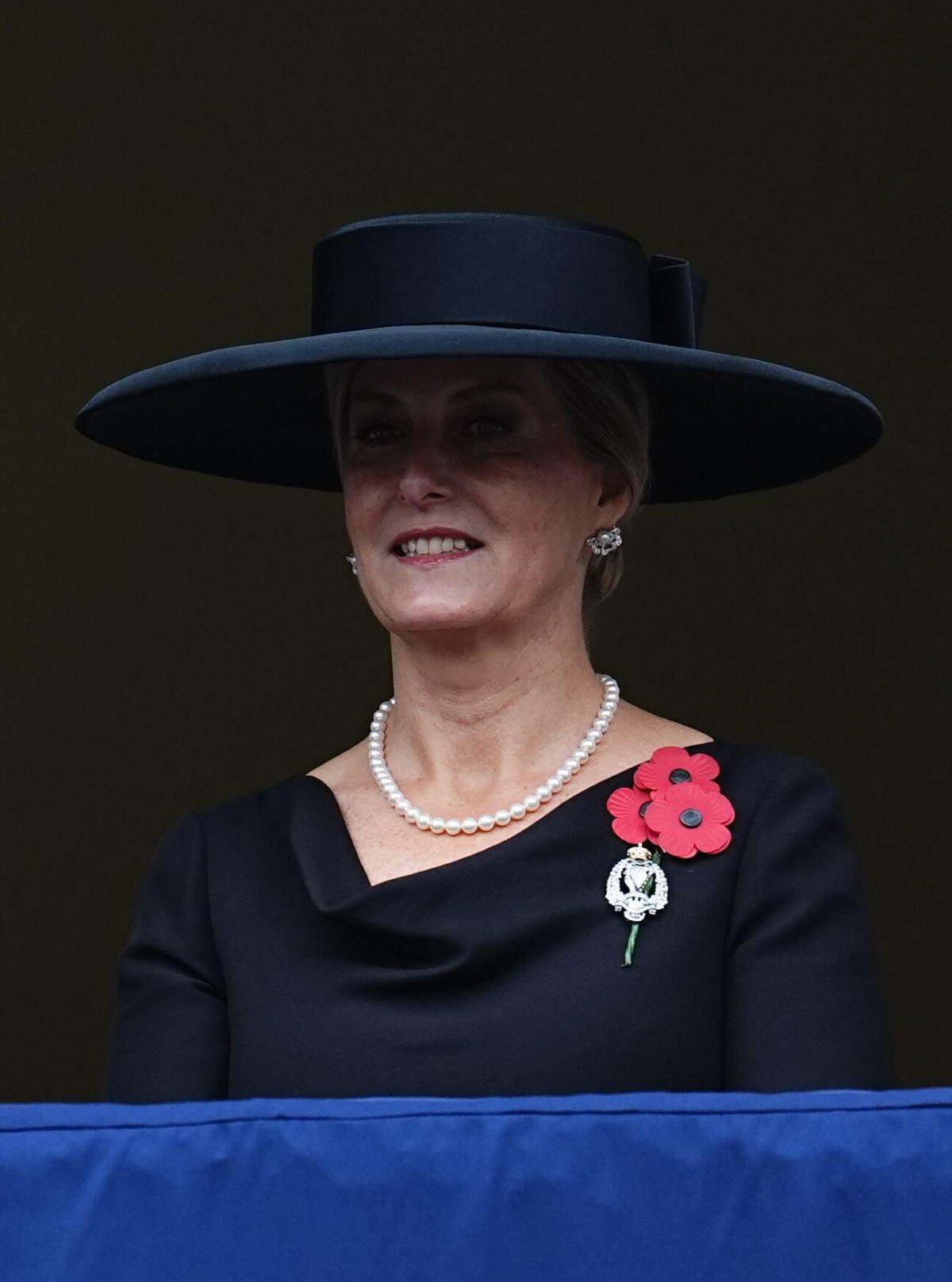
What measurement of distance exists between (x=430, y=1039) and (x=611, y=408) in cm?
61

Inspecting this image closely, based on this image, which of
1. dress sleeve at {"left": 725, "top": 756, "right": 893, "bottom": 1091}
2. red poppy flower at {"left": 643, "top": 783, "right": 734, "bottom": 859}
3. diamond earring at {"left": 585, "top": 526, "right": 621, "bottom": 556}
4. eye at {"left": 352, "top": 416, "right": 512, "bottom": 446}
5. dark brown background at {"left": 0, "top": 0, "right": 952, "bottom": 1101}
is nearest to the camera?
dress sleeve at {"left": 725, "top": 756, "right": 893, "bottom": 1091}

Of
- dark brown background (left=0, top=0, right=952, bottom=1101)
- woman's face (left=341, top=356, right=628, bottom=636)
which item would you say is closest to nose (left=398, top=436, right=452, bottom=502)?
woman's face (left=341, top=356, right=628, bottom=636)

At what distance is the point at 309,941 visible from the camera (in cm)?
208

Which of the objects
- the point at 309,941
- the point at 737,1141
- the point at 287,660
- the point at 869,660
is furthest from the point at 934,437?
the point at 737,1141

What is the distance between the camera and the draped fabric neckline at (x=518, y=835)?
207 cm

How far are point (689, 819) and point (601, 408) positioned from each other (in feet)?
1.31

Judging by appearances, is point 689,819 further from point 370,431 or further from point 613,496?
point 370,431

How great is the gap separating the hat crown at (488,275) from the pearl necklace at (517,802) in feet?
1.18

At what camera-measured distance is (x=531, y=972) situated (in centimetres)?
198

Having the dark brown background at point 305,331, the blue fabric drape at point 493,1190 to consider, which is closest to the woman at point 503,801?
the blue fabric drape at point 493,1190

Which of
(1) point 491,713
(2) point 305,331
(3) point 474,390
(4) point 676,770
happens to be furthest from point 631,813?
(2) point 305,331

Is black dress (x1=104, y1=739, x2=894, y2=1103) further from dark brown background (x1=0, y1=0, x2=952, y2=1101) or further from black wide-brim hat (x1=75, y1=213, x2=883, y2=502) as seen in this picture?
dark brown background (x1=0, y1=0, x2=952, y2=1101)

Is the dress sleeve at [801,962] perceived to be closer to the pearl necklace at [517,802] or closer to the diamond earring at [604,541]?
the pearl necklace at [517,802]

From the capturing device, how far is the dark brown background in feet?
12.3
